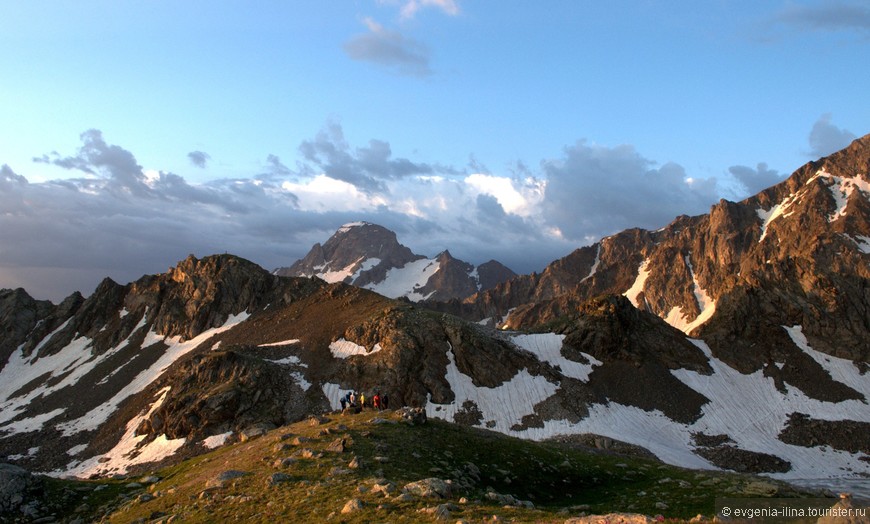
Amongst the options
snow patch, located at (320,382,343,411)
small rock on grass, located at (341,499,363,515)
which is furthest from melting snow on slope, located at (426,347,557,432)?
small rock on grass, located at (341,499,363,515)

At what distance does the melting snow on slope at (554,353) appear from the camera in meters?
98.4

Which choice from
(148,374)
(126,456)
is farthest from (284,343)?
(126,456)

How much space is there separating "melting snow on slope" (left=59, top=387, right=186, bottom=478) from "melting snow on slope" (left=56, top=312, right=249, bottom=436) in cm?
1203

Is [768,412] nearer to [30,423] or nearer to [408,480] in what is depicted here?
[408,480]

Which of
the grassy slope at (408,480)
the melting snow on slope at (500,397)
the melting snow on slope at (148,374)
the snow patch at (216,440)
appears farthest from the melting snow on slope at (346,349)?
the grassy slope at (408,480)

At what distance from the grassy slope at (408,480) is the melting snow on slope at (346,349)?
5322 centimetres

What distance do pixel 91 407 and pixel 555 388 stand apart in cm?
8001

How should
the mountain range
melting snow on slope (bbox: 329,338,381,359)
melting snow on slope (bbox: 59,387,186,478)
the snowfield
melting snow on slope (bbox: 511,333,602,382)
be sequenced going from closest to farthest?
melting snow on slope (bbox: 59,387,186,478) → the snowfield → the mountain range → melting snow on slope (bbox: 329,338,381,359) → melting snow on slope (bbox: 511,333,602,382)

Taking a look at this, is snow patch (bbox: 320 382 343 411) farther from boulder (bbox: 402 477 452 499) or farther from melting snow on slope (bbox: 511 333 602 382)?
boulder (bbox: 402 477 452 499)

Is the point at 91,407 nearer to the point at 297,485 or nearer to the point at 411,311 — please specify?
the point at 411,311

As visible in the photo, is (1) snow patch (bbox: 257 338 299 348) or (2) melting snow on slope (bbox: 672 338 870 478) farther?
(1) snow patch (bbox: 257 338 299 348)

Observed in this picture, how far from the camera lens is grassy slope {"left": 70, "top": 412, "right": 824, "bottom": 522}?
76.0 ft

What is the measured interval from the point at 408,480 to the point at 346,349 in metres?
71.0

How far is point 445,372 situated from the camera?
93.6 meters
